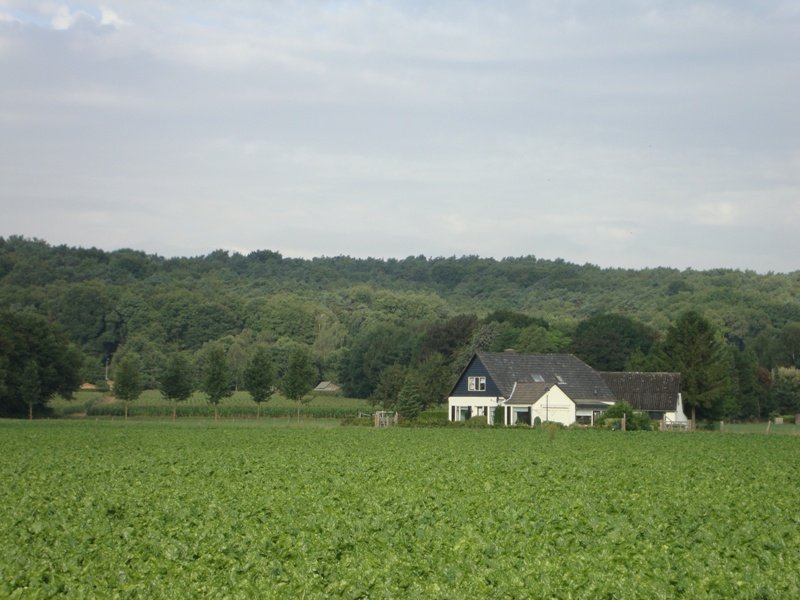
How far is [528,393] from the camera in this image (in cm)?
6706

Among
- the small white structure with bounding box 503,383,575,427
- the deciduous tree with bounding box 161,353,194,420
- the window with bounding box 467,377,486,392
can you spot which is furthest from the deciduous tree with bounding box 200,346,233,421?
the small white structure with bounding box 503,383,575,427

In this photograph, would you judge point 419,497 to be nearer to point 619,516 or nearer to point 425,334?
point 619,516

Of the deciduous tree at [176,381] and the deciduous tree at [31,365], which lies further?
Answer: the deciduous tree at [176,381]

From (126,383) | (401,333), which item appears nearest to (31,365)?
(126,383)

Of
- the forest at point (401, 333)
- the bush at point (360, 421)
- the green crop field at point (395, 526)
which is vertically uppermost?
the forest at point (401, 333)

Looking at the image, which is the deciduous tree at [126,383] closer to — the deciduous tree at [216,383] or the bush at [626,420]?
the deciduous tree at [216,383]

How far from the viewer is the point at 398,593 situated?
39.1 feet

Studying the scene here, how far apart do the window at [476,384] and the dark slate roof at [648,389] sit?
29.9 feet

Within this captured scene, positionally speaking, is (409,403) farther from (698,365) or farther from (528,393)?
(698,365)

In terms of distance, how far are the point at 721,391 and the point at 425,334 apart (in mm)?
47213

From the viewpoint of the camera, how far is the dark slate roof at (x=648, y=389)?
7088 cm

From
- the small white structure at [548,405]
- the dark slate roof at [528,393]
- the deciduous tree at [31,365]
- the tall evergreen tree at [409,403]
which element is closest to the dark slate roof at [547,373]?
the dark slate roof at [528,393]

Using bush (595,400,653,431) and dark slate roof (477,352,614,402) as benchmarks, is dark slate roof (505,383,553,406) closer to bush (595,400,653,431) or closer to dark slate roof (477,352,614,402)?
dark slate roof (477,352,614,402)

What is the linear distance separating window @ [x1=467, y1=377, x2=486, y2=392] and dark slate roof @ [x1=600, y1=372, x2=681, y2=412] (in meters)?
9.12
